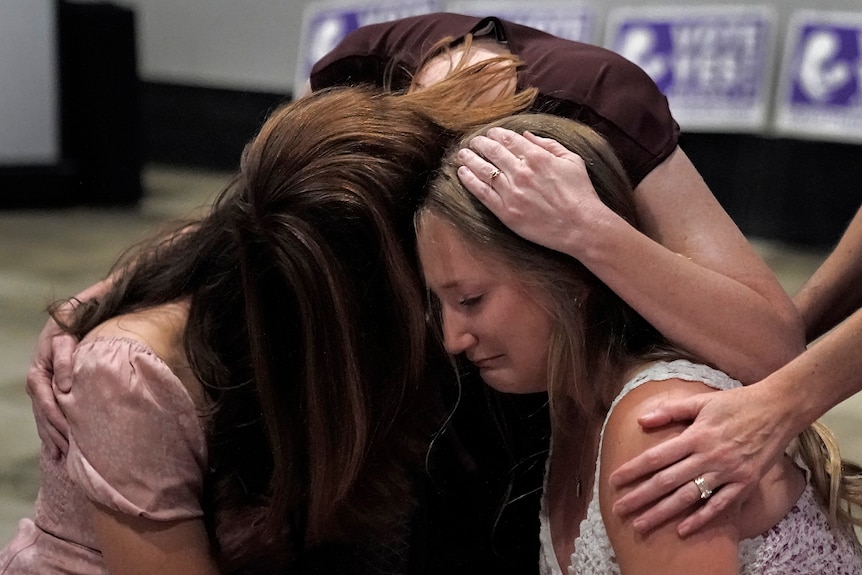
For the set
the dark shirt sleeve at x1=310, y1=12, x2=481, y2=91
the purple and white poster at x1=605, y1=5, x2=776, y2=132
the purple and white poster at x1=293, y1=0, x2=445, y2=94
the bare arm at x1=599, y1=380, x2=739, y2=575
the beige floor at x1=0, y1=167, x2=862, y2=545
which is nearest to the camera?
the bare arm at x1=599, y1=380, x2=739, y2=575

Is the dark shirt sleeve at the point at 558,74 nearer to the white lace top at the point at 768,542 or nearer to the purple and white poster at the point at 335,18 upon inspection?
the white lace top at the point at 768,542

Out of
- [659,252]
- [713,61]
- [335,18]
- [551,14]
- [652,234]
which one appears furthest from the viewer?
[335,18]

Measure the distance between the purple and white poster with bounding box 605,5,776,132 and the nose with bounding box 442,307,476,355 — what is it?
13.1 ft

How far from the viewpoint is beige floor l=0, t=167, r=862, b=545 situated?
9.91 ft

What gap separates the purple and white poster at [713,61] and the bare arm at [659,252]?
12.3ft

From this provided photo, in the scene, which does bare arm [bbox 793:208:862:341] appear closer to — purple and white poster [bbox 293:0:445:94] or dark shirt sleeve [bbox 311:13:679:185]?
dark shirt sleeve [bbox 311:13:679:185]

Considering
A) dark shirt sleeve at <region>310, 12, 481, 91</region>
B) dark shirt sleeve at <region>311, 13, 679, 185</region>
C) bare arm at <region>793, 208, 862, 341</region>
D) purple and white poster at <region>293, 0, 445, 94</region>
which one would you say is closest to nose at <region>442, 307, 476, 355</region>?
dark shirt sleeve at <region>311, 13, 679, 185</region>

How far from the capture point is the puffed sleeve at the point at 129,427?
1.35 meters

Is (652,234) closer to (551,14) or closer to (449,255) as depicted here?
(449,255)

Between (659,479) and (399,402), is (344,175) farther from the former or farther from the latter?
(659,479)

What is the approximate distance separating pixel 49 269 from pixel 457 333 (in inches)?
150

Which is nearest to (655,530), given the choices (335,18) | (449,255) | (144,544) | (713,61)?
(449,255)

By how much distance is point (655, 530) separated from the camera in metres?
1.18

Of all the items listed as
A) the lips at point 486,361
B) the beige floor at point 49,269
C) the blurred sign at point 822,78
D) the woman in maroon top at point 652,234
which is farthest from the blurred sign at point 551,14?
the lips at point 486,361
